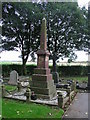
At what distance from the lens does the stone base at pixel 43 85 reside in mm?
10607

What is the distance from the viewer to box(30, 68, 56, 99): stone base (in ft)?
34.8

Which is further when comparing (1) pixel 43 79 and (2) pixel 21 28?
(2) pixel 21 28

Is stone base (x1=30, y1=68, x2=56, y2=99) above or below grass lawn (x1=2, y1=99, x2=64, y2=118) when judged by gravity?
above

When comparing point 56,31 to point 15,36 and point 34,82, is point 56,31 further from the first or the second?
point 34,82

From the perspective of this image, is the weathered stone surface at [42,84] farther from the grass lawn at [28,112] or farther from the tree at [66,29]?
the tree at [66,29]

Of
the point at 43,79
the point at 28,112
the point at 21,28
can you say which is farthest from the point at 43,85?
the point at 21,28

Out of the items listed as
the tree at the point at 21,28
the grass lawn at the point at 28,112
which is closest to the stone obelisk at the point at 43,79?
the grass lawn at the point at 28,112

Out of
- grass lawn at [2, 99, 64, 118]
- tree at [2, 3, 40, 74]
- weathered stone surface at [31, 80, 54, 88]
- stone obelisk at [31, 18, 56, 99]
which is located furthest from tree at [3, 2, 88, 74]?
grass lawn at [2, 99, 64, 118]

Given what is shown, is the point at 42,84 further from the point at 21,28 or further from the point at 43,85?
the point at 21,28

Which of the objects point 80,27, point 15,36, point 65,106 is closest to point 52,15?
point 80,27

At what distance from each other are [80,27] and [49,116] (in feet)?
63.3

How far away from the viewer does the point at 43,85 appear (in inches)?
427

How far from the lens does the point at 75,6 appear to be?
23719 millimetres

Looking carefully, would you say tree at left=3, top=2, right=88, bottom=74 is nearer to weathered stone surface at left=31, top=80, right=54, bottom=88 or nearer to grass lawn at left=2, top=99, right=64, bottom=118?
weathered stone surface at left=31, top=80, right=54, bottom=88
